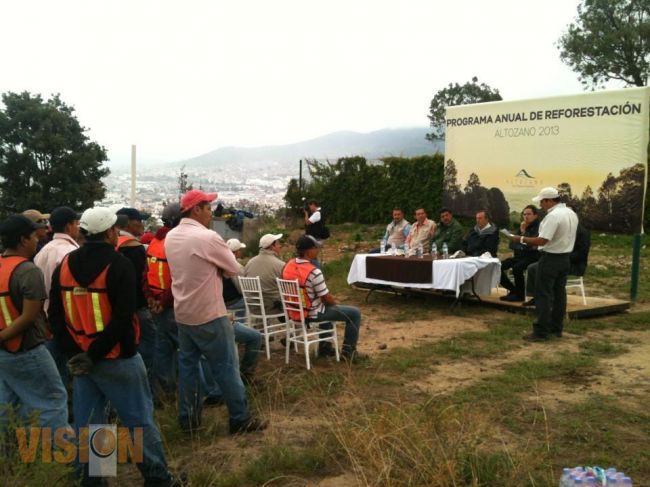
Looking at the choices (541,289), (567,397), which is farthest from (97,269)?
(541,289)

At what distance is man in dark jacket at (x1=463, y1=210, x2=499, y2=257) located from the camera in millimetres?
10016

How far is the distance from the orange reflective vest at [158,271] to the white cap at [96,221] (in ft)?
5.85

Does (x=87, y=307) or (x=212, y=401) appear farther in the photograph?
(x=212, y=401)

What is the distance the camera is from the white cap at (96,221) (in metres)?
3.56

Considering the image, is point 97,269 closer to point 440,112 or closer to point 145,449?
point 145,449

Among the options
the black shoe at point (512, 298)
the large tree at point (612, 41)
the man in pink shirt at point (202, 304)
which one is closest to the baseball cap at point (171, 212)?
the man in pink shirt at point (202, 304)

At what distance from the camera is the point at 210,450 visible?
459cm

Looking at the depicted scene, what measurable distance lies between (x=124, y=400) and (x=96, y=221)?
39.5 inches

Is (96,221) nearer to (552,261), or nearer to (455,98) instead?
(552,261)

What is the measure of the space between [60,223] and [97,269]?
1660 mm

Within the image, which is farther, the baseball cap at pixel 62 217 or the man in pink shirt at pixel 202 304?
the baseball cap at pixel 62 217

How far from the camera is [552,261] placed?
7938 mm

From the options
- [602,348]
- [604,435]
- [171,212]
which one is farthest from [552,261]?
[171,212]

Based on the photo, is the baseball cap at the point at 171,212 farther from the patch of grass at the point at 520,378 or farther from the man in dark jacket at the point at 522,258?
the man in dark jacket at the point at 522,258
